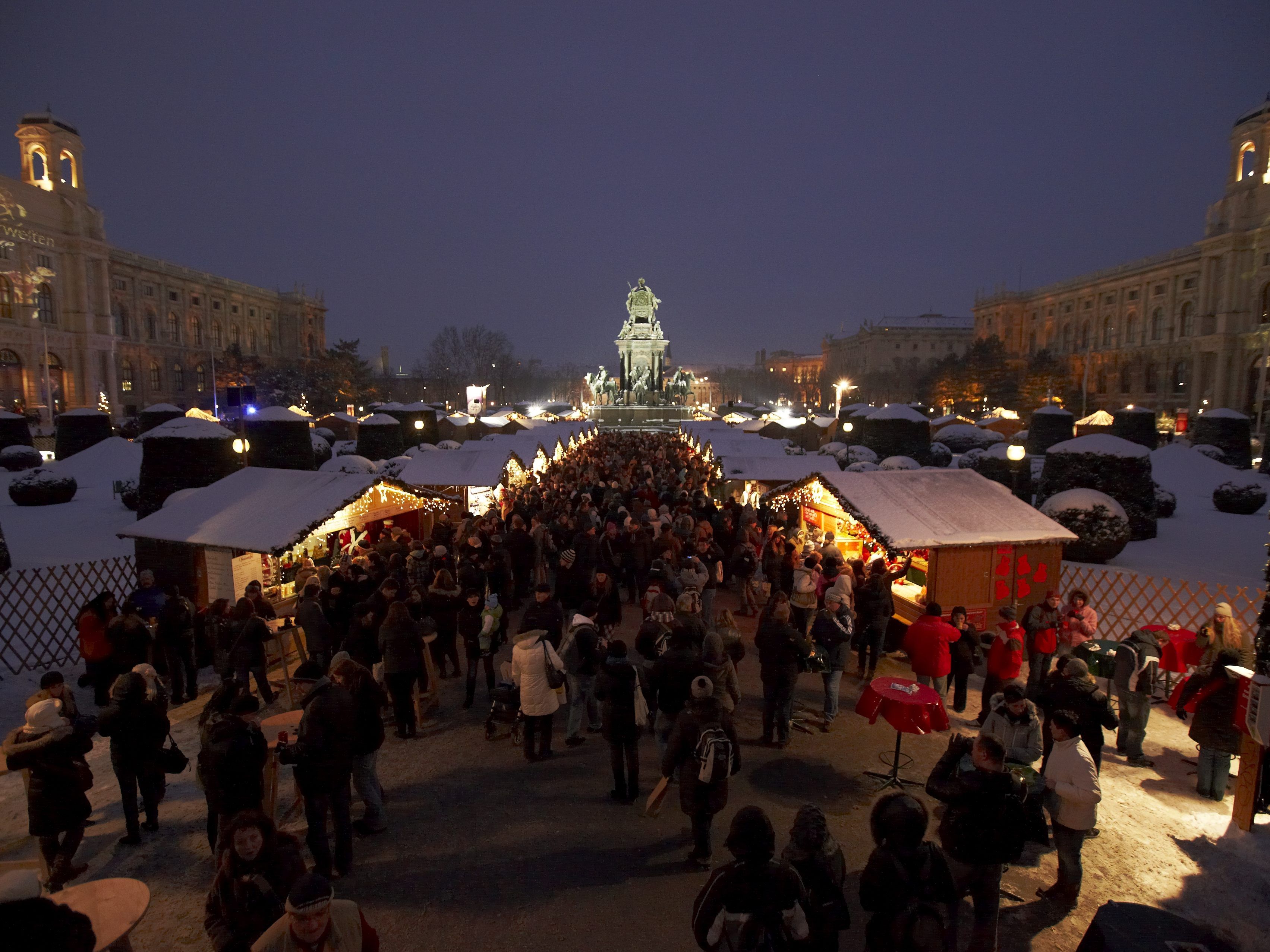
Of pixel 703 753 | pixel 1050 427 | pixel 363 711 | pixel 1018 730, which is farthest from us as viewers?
pixel 1050 427

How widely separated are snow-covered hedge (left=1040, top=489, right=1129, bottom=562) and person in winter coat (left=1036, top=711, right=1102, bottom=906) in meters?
11.6

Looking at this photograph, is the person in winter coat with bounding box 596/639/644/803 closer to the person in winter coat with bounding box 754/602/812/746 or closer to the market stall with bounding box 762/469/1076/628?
the person in winter coat with bounding box 754/602/812/746

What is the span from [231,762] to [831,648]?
6.29 m

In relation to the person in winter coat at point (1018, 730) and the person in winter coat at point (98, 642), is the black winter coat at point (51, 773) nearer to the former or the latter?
the person in winter coat at point (98, 642)

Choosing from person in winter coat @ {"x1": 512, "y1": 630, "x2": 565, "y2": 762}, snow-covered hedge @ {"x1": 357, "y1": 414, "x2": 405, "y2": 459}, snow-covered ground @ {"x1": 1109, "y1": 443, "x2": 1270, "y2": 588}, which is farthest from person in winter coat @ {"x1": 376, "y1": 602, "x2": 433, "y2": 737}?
snow-covered hedge @ {"x1": 357, "y1": 414, "x2": 405, "y2": 459}

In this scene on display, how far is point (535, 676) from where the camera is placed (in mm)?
7207

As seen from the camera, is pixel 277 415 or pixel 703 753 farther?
pixel 277 415

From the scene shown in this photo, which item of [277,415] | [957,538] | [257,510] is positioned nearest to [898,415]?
[957,538]

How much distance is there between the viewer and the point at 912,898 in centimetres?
373

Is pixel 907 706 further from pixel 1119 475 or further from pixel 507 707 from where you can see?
pixel 1119 475

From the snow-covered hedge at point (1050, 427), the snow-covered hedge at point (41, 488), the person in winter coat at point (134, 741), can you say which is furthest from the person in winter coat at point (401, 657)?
the snow-covered hedge at point (1050, 427)

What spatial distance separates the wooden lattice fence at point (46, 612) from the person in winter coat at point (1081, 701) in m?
10.4

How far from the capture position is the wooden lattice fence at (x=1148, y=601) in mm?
11336

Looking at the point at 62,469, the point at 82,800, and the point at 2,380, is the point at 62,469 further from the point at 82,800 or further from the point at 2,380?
the point at 2,380
